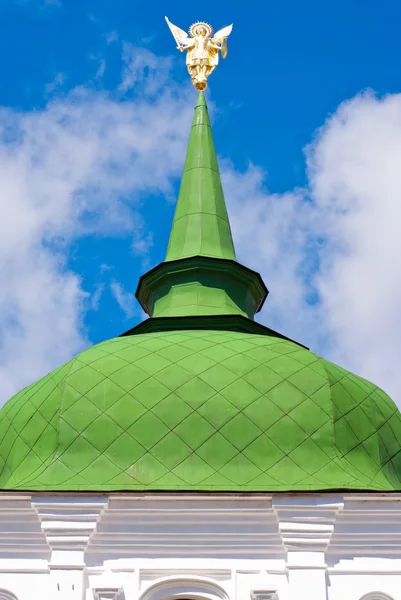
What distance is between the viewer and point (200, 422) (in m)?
13.8

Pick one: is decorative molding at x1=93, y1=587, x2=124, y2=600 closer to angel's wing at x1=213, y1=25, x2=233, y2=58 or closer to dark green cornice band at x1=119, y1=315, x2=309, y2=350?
dark green cornice band at x1=119, y1=315, x2=309, y2=350

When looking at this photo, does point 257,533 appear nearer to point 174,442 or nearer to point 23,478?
point 174,442

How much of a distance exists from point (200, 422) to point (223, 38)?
7878 millimetres

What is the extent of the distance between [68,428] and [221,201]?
18.3 ft

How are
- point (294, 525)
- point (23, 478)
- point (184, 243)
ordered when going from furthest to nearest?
1. point (184, 243)
2. point (23, 478)
3. point (294, 525)

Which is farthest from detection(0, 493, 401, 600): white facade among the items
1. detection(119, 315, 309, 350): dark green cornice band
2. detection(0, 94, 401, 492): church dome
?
detection(119, 315, 309, 350): dark green cornice band

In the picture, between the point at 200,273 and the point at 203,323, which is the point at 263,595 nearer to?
the point at 203,323

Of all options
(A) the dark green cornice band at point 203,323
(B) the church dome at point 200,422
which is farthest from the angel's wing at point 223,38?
(B) the church dome at point 200,422

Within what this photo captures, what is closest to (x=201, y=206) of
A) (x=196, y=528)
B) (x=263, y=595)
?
(x=196, y=528)

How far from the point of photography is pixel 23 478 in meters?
13.9

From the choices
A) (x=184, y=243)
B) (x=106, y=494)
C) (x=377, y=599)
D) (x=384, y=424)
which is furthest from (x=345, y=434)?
(x=184, y=243)

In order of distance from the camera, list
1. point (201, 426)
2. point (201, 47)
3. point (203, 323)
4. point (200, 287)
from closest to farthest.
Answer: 1. point (201, 426)
2. point (203, 323)
3. point (200, 287)
4. point (201, 47)

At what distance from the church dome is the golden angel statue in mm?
5647

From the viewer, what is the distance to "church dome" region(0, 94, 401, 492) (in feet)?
44.5
